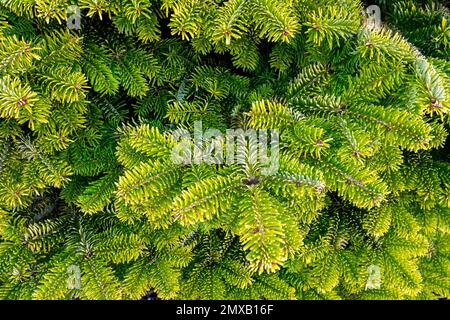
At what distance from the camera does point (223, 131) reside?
122cm

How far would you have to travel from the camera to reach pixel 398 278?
1326 millimetres

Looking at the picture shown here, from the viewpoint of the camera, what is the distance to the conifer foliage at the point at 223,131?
3.09 feet

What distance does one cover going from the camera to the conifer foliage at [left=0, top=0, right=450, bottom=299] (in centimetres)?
94

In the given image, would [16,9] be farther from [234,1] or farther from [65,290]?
[65,290]
